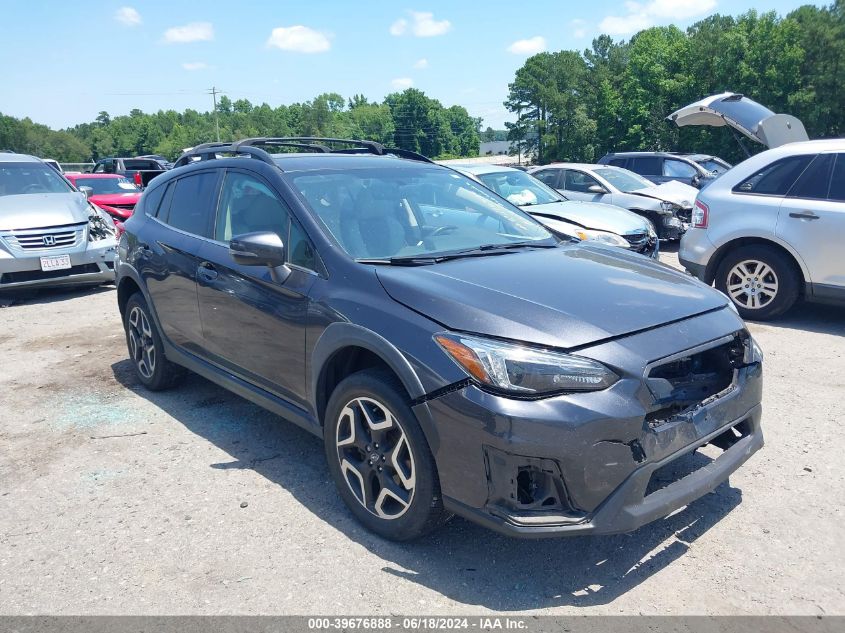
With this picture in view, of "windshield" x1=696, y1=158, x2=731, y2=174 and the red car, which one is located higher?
"windshield" x1=696, y1=158, x2=731, y2=174

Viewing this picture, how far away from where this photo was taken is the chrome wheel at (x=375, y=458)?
9.82 feet

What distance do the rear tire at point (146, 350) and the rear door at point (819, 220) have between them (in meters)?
5.78

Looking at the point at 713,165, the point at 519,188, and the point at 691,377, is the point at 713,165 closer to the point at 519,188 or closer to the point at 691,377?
the point at 519,188

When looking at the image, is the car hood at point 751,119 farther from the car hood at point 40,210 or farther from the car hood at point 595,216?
the car hood at point 40,210

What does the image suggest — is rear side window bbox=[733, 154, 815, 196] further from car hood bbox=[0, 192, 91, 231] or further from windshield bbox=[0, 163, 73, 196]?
windshield bbox=[0, 163, 73, 196]

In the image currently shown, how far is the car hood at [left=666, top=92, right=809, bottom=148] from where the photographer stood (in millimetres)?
11812

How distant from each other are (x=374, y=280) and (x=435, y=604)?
1.43 m

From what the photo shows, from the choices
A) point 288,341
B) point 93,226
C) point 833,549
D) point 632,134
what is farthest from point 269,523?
→ point 632,134

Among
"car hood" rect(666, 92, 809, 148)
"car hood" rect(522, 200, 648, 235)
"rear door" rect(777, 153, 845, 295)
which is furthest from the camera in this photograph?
"car hood" rect(666, 92, 809, 148)

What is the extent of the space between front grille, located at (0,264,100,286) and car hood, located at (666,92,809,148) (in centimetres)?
1056

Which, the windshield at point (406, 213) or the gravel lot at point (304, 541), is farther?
the windshield at point (406, 213)

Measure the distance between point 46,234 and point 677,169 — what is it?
12.7 m

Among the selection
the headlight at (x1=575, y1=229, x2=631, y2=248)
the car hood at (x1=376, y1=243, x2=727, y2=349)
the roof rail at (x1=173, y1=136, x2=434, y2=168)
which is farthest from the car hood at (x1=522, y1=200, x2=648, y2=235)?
the car hood at (x1=376, y1=243, x2=727, y2=349)

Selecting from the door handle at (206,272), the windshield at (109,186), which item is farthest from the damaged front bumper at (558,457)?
the windshield at (109,186)
